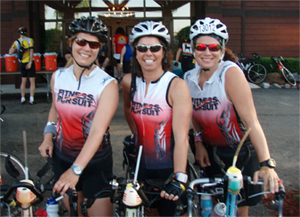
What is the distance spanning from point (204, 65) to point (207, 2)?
37.7 ft

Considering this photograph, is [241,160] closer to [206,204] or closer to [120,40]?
[206,204]

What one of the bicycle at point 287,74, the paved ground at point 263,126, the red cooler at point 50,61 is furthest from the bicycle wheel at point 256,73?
the red cooler at point 50,61

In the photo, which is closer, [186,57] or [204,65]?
[204,65]

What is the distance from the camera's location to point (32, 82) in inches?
366

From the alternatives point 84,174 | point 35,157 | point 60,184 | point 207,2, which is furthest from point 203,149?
point 207,2

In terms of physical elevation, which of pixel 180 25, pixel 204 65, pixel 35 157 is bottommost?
pixel 35 157

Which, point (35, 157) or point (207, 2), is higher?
point (207, 2)

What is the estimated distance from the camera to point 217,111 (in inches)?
96.7

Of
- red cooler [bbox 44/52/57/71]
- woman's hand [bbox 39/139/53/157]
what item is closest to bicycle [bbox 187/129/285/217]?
woman's hand [bbox 39/139/53/157]

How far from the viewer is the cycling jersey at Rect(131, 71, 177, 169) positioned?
7.56 ft

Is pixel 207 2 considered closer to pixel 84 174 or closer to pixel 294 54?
pixel 294 54

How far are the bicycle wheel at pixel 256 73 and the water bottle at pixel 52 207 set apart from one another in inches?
479

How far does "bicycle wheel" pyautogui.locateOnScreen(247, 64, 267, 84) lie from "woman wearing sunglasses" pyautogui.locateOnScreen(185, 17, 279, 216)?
11.1 metres

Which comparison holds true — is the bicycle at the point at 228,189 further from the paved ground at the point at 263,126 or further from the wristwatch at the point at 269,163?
the paved ground at the point at 263,126
